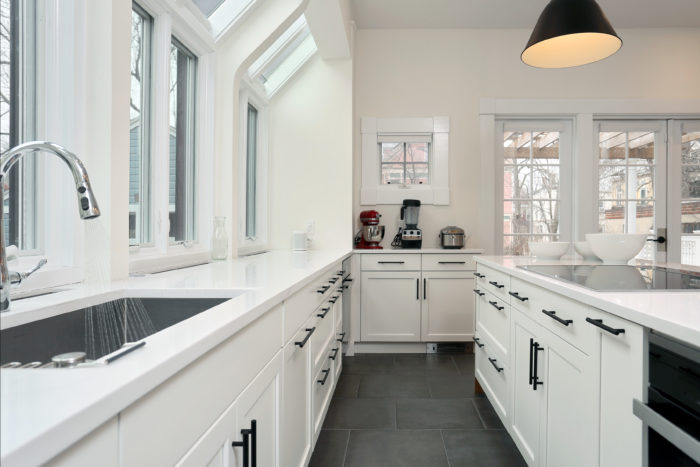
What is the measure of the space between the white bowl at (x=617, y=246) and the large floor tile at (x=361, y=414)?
52.7 inches

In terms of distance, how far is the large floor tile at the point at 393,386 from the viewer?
2662mm

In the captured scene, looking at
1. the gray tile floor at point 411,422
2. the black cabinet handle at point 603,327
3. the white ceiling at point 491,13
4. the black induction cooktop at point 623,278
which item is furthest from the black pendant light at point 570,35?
the gray tile floor at point 411,422

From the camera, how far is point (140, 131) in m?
1.74

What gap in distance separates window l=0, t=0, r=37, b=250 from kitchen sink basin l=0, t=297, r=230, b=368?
35cm

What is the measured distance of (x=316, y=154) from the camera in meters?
3.65

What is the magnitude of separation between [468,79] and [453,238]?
1.56 m

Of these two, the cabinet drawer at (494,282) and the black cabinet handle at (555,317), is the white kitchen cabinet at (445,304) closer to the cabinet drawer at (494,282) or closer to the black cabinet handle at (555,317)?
the cabinet drawer at (494,282)

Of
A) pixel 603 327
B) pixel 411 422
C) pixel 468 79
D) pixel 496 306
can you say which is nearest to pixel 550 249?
pixel 496 306

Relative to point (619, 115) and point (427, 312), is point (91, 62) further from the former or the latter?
point (619, 115)

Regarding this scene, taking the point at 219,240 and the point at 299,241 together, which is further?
the point at 299,241

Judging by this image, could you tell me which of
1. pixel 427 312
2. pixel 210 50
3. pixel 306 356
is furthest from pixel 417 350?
pixel 210 50

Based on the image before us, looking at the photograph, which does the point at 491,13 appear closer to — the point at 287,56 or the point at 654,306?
the point at 287,56

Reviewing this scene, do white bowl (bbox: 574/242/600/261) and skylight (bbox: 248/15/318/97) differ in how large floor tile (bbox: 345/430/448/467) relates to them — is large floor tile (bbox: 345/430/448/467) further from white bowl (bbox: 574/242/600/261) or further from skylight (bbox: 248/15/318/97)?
skylight (bbox: 248/15/318/97)

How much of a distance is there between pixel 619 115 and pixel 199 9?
3779mm
